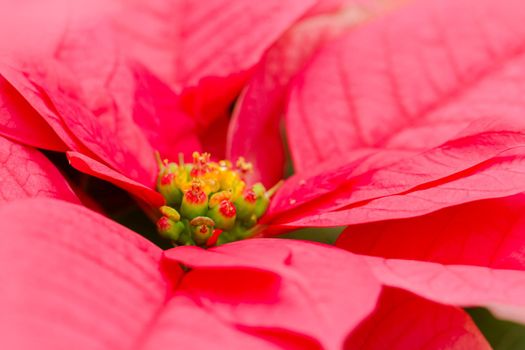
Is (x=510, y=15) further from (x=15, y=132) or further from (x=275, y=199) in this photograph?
(x=15, y=132)

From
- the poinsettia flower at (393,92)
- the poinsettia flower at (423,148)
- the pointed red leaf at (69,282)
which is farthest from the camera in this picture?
the poinsettia flower at (393,92)

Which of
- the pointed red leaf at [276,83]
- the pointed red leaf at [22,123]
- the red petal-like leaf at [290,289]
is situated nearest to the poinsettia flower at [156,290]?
the red petal-like leaf at [290,289]

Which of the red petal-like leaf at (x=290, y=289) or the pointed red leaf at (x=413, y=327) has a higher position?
the red petal-like leaf at (x=290, y=289)

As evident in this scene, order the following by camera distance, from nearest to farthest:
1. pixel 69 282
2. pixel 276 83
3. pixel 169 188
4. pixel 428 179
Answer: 1. pixel 69 282
2. pixel 428 179
3. pixel 169 188
4. pixel 276 83

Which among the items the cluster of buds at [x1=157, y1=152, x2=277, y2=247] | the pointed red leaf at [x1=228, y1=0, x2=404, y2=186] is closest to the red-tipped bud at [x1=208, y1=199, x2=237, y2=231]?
the cluster of buds at [x1=157, y1=152, x2=277, y2=247]

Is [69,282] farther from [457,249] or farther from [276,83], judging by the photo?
[276,83]

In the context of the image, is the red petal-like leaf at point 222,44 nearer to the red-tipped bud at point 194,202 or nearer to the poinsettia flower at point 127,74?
the poinsettia flower at point 127,74

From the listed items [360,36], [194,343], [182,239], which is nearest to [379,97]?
[360,36]

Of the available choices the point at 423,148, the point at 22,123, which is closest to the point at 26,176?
the point at 22,123
